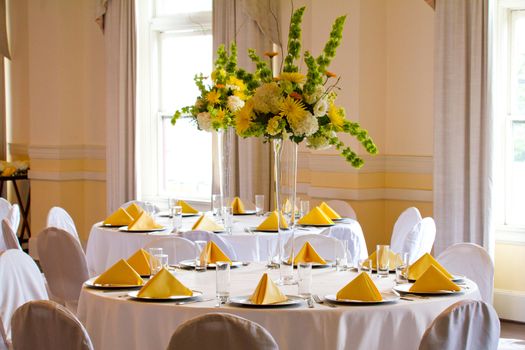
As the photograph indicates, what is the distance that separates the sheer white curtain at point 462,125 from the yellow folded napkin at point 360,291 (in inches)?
133

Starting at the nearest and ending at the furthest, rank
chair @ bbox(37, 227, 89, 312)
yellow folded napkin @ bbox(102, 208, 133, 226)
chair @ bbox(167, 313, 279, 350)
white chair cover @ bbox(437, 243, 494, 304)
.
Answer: chair @ bbox(167, 313, 279, 350), white chair cover @ bbox(437, 243, 494, 304), chair @ bbox(37, 227, 89, 312), yellow folded napkin @ bbox(102, 208, 133, 226)

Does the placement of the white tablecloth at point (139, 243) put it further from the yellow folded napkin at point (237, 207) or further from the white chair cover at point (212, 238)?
the yellow folded napkin at point (237, 207)

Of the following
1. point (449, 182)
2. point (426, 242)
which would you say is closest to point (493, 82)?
point (449, 182)

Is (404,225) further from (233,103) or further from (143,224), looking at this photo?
(143,224)

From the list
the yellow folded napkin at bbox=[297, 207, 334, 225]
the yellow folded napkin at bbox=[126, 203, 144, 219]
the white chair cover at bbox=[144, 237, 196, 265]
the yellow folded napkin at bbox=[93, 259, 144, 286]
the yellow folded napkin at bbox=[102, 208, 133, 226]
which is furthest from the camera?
the yellow folded napkin at bbox=[126, 203, 144, 219]

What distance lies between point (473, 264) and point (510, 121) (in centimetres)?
280

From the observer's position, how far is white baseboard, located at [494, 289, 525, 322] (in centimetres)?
694

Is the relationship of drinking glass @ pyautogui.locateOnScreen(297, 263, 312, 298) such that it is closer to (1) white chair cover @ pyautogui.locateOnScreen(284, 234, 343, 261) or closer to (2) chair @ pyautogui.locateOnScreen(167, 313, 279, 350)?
(2) chair @ pyautogui.locateOnScreen(167, 313, 279, 350)

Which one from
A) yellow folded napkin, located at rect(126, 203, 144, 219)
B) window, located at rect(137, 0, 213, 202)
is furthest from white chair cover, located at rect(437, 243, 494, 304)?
window, located at rect(137, 0, 213, 202)

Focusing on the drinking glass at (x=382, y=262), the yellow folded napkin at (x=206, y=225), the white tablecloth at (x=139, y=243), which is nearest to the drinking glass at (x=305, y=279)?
the drinking glass at (x=382, y=262)

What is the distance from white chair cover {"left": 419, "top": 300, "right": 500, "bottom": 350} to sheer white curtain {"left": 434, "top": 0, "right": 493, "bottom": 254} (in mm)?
3535

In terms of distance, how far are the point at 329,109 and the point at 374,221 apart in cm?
372

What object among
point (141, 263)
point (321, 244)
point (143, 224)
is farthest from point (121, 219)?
point (141, 263)

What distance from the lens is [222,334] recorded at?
2.96 metres
